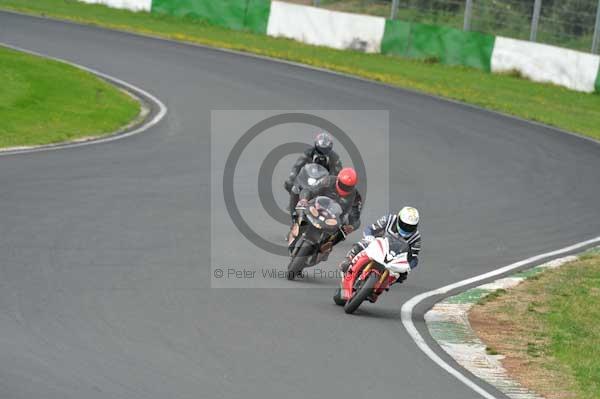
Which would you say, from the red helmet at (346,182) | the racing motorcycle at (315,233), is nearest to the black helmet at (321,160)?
→ the red helmet at (346,182)

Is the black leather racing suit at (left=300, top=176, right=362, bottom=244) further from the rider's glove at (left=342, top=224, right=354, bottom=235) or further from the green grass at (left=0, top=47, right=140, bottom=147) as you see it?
the green grass at (left=0, top=47, right=140, bottom=147)

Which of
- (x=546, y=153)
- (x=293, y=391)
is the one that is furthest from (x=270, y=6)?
(x=293, y=391)

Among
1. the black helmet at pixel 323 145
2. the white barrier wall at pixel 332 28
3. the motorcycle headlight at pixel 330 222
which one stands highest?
the white barrier wall at pixel 332 28

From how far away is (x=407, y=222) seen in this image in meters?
13.7

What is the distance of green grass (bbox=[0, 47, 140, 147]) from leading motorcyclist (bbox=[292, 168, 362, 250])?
8151mm

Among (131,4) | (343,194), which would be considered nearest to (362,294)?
(343,194)

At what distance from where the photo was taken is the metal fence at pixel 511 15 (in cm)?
3869

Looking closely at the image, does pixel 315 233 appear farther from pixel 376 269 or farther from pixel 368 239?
pixel 376 269

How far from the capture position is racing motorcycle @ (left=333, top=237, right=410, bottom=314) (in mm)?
13492

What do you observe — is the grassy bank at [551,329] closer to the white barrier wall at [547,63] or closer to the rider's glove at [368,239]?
the rider's glove at [368,239]

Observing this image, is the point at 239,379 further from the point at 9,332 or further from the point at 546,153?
the point at 546,153

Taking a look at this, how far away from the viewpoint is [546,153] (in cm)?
2752

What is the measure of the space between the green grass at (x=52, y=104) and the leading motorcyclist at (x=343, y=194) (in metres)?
8.15

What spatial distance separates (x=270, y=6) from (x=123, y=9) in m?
6.66
